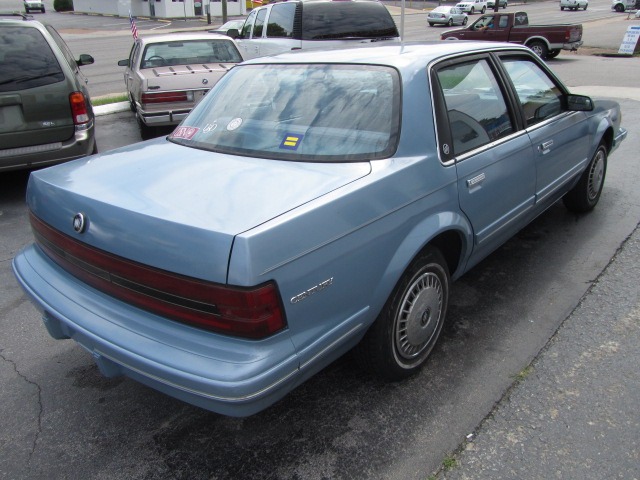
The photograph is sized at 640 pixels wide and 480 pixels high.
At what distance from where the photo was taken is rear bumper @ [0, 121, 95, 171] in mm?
5344

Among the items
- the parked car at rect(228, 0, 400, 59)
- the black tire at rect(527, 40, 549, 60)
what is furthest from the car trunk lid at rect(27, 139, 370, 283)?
the black tire at rect(527, 40, 549, 60)

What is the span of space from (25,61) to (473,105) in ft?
14.9

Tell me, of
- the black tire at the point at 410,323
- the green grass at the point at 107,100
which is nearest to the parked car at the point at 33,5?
the green grass at the point at 107,100

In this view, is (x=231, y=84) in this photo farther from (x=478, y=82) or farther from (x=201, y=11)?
(x=201, y=11)

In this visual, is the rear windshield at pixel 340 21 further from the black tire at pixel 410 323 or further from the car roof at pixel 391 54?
the black tire at pixel 410 323

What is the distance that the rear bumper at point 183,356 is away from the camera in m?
1.94

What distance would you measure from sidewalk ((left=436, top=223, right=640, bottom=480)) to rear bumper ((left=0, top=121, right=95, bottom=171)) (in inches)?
192

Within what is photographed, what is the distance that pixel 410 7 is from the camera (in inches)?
2212

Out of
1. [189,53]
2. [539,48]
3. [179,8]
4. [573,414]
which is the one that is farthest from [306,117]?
[179,8]

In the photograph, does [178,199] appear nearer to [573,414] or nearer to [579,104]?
[573,414]

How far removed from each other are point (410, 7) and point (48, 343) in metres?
59.3

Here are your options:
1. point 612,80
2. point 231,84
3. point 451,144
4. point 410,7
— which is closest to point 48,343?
point 231,84

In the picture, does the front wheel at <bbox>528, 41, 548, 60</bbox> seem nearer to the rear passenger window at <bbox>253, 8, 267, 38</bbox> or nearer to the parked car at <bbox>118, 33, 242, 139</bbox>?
the rear passenger window at <bbox>253, 8, 267, 38</bbox>

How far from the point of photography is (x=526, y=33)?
19.0 m
